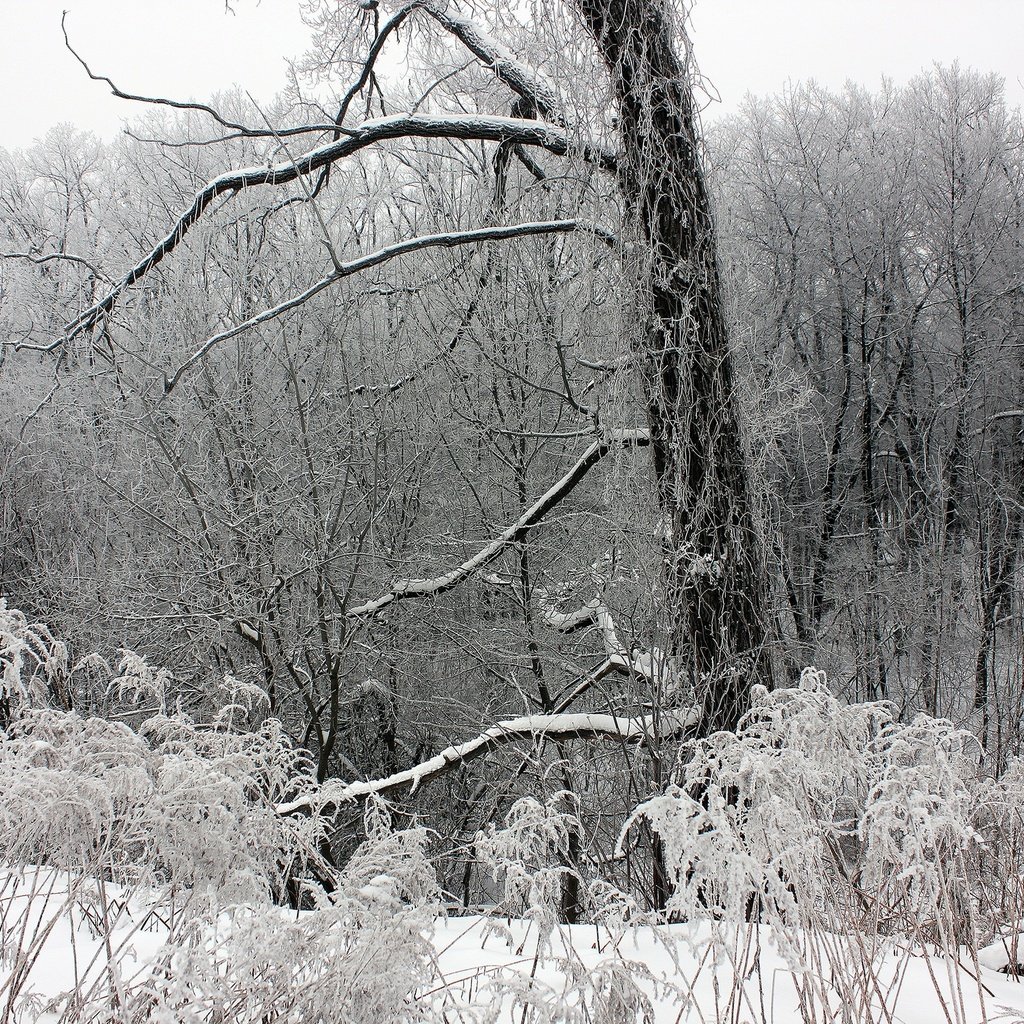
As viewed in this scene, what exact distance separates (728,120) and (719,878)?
2322cm

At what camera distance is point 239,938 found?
149cm

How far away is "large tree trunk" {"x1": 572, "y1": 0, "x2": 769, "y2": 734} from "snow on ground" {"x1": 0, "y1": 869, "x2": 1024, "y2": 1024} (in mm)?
1929

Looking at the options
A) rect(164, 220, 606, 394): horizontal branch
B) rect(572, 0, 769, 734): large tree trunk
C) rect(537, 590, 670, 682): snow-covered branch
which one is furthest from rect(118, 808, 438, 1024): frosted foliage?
rect(164, 220, 606, 394): horizontal branch

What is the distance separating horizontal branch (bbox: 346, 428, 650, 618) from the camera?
15.6 feet

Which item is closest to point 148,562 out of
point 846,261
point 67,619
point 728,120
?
point 67,619

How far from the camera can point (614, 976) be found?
4.75 ft

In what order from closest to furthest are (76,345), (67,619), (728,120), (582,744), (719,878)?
(719,878) < (582,744) < (67,619) < (76,345) < (728,120)

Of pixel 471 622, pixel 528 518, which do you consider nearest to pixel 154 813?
pixel 528 518

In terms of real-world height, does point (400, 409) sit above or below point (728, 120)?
below

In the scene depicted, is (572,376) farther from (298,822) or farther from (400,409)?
(298,822)

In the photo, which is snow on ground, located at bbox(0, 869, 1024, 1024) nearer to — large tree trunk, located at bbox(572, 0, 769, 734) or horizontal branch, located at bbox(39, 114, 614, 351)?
large tree trunk, located at bbox(572, 0, 769, 734)

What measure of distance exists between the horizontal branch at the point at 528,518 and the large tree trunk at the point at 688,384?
216 millimetres

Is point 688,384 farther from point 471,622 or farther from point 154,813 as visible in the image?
point 471,622

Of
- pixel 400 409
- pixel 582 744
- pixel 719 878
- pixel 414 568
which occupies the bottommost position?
pixel 582 744
